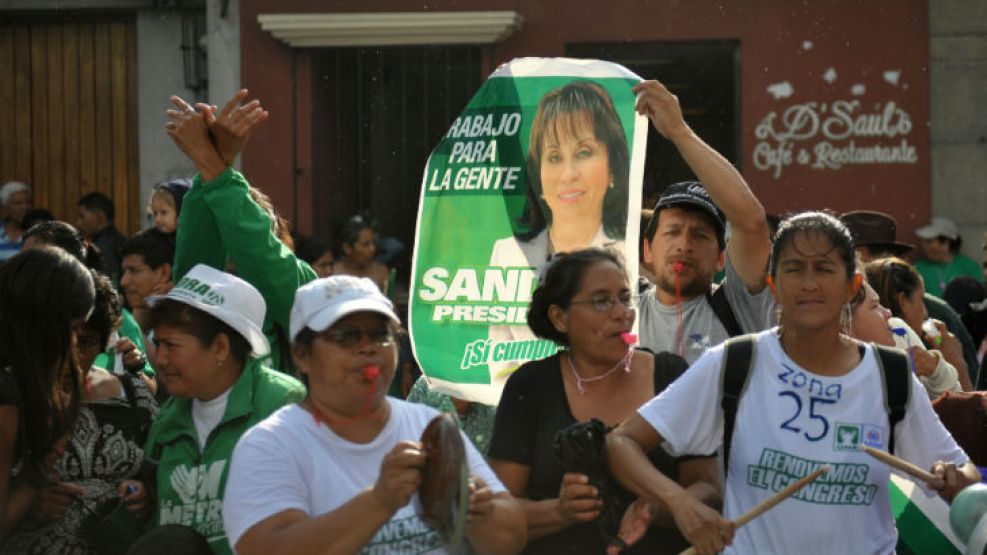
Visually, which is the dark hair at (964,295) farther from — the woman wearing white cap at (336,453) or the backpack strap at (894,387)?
the woman wearing white cap at (336,453)

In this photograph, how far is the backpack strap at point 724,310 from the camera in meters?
4.73

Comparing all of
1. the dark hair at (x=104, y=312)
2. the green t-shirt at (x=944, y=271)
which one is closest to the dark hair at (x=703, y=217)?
the dark hair at (x=104, y=312)

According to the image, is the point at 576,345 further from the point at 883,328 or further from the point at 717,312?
the point at 883,328

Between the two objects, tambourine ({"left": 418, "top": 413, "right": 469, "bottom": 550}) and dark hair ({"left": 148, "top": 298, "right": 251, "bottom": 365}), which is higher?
dark hair ({"left": 148, "top": 298, "right": 251, "bottom": 365})

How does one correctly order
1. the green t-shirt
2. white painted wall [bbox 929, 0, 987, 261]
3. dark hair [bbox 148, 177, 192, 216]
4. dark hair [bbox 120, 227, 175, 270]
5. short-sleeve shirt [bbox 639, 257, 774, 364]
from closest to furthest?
1. short-sleeve shirt [bbox 639, 257, 774, 364]
2. dark hair [bbox 120, 227, 175, 270]
3. dark hair [bbox 148, 177, 192, 216]
4. the green t-shirt
5. white painted wall [bbox 929, 0, 987, 261]

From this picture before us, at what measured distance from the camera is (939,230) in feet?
39.6

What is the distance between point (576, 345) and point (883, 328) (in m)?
1.40

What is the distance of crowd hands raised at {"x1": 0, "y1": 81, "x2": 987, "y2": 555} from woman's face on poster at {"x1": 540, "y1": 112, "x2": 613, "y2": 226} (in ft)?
0.72

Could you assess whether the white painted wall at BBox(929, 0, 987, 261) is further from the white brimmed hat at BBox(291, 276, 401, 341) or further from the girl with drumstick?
the white brimmed hat at BBox(291, 276, 401, 341)

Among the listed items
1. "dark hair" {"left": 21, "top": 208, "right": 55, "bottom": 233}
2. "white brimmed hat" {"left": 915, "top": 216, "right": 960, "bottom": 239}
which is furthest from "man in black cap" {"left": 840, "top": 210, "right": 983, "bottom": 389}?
"dark hair" {"left": 21, "top": 208, "right": 55, "bottom": 233}

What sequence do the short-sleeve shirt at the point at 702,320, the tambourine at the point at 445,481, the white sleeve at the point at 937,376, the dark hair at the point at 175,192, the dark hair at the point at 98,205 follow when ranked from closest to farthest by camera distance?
the tambourine at the point at 445,481, the short-sleeve shirt at the point at 702,320, the white sleeve at the point at 937,376, the dark hair at the point at 175,192, the dark hair at the point at 98,205

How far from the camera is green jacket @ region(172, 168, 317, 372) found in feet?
15.9

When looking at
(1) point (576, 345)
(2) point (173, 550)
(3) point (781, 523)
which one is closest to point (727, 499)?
(3) point (781, 523)

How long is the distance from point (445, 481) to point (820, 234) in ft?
4.19
